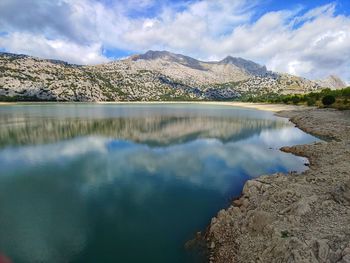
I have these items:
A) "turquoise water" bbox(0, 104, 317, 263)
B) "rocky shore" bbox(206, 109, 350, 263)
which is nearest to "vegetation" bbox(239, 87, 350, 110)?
"turquoise water" bbox(0, 104, 317, 263)

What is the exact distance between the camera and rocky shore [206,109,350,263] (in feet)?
48.5

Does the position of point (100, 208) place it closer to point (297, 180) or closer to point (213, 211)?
point (213, 211)

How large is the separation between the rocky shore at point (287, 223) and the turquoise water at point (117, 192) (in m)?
2.41

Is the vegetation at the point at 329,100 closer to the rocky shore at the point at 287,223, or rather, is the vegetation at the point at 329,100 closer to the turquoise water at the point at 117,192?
the turquoise water at the point at 117,192

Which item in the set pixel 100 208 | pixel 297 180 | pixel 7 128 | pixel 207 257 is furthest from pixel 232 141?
pixel 7 128

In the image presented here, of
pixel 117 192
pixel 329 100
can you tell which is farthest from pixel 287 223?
pixel 329 100

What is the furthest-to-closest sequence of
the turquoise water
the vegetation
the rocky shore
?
the vegetation, the turquoise water, the rocky shore

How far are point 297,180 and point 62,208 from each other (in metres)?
21.8

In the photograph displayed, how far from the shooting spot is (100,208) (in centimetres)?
2512

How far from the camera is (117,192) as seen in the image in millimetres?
29109

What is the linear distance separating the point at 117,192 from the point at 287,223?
680 inches

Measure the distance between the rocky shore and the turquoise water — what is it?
7.92 feet

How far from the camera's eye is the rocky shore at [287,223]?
14797 millimetres

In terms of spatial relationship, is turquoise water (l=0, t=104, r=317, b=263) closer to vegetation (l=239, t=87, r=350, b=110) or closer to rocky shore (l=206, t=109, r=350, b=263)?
rocky shore (l=206, t=109, r=350, b=263)
